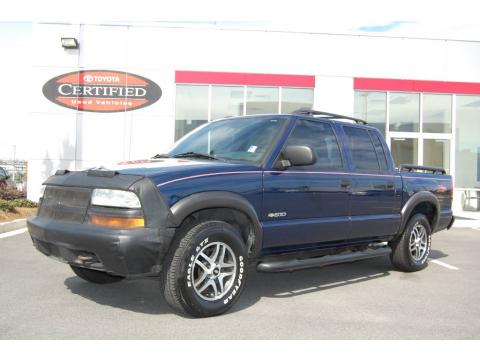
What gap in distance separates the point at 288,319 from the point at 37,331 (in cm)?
201

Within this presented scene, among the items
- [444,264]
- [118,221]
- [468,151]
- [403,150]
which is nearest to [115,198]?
[118,221]

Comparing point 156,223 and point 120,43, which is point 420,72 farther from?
point 156,223

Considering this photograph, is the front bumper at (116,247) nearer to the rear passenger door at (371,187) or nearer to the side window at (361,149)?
the rear passenger door at (371,187)

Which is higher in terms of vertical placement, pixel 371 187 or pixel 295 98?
pixel 295 98

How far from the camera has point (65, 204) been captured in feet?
13.7

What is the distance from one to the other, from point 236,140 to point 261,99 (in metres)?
11.3

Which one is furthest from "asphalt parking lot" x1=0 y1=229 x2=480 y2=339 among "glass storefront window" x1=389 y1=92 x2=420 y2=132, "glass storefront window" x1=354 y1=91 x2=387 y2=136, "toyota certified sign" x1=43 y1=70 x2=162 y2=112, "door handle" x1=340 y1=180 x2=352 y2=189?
"glass storefront window" x1=389 y1=92 x2=420 y2=132

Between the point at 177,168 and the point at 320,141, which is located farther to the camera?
the point at 320,141

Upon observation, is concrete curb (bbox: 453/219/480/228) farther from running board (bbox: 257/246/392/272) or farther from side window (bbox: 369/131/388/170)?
running board (bbox: 257/246/392/272)

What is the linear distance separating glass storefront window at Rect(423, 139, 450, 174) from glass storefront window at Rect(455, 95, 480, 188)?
1.13 feet

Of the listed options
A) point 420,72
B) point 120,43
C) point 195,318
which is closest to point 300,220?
point 195,318

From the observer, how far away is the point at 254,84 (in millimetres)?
15766

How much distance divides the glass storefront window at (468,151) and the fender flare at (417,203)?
37.1 ft

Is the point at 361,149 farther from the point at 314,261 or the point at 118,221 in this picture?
the point at 118,221
